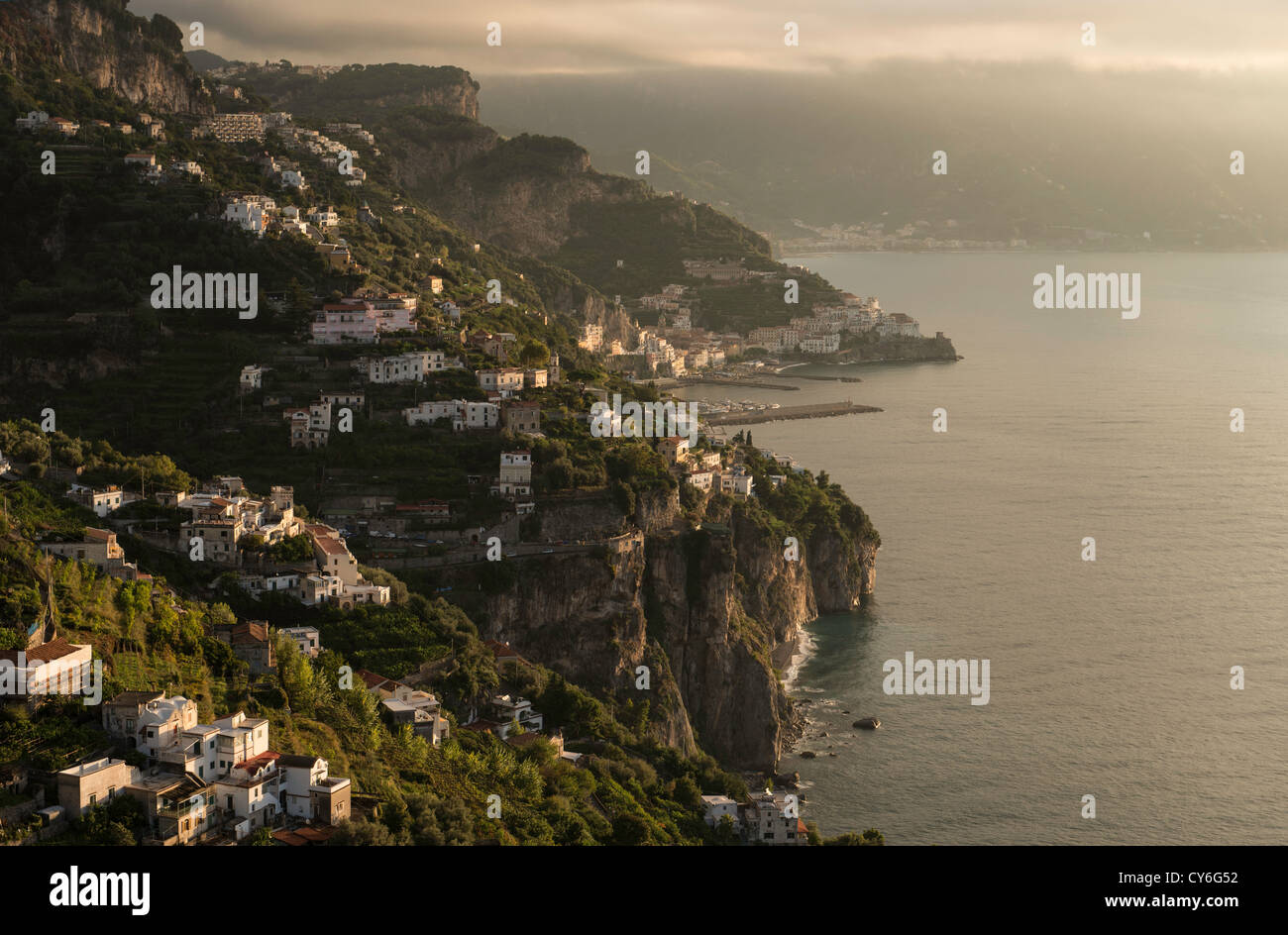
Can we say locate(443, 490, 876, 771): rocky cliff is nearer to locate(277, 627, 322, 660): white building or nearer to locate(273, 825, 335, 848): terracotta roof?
locate(277, 627, 322, 660): white building

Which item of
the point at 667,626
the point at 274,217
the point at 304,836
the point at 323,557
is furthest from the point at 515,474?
the point at 274,217

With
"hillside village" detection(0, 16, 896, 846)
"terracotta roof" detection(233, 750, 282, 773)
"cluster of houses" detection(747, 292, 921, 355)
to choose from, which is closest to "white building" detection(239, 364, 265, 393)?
"hillside village" detection(0, 16, 896, 846)

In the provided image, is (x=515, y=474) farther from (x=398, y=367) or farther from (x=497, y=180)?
(x=497, y=180)

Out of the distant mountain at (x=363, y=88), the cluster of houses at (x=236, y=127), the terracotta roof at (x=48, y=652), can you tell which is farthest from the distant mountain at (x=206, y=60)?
the terracotta roof at (x=48, y=652)

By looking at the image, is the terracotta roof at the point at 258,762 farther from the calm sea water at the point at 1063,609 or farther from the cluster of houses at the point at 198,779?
the calm sea water at the point at 1063,609
